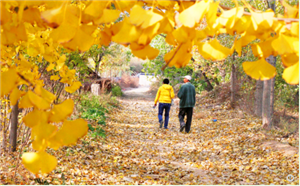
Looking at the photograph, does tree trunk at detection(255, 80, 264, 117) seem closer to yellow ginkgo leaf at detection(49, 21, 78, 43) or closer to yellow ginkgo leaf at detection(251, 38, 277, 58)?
yellow ginkgo leaf at detection(251, 38, 277, 58)

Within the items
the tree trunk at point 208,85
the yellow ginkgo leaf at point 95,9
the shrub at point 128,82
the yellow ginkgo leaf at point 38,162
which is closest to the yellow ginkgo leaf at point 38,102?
the yellow ginkgo leaf at point 38,162

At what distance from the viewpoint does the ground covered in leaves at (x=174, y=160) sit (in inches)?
164

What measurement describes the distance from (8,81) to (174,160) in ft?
16.9

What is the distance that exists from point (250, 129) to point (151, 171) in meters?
3.43

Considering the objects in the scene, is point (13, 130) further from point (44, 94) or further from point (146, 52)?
point (146, 52)

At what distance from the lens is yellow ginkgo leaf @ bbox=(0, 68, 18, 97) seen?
0.66m

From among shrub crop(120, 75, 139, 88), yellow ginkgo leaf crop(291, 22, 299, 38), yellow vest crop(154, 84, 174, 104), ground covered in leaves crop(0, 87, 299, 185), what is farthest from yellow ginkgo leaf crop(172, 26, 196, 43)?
shrub crop(120, 75, 139, 88)

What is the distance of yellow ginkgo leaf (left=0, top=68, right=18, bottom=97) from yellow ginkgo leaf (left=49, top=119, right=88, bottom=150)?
0.14m

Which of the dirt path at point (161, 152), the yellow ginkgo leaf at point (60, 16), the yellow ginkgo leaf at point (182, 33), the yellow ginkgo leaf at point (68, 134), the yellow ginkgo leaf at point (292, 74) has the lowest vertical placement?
the dirt path at point (161, 152)

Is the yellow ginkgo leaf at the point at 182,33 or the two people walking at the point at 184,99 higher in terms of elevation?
the yellow ginkgo leaf at the point at 182,33

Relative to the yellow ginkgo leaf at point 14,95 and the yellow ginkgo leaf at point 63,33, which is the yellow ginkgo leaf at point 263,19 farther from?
the yellow ginkgo leaf at point 14,95

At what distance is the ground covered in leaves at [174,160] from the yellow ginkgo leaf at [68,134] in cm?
308

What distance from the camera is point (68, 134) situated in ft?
2.33

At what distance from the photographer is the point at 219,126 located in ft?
28.6
